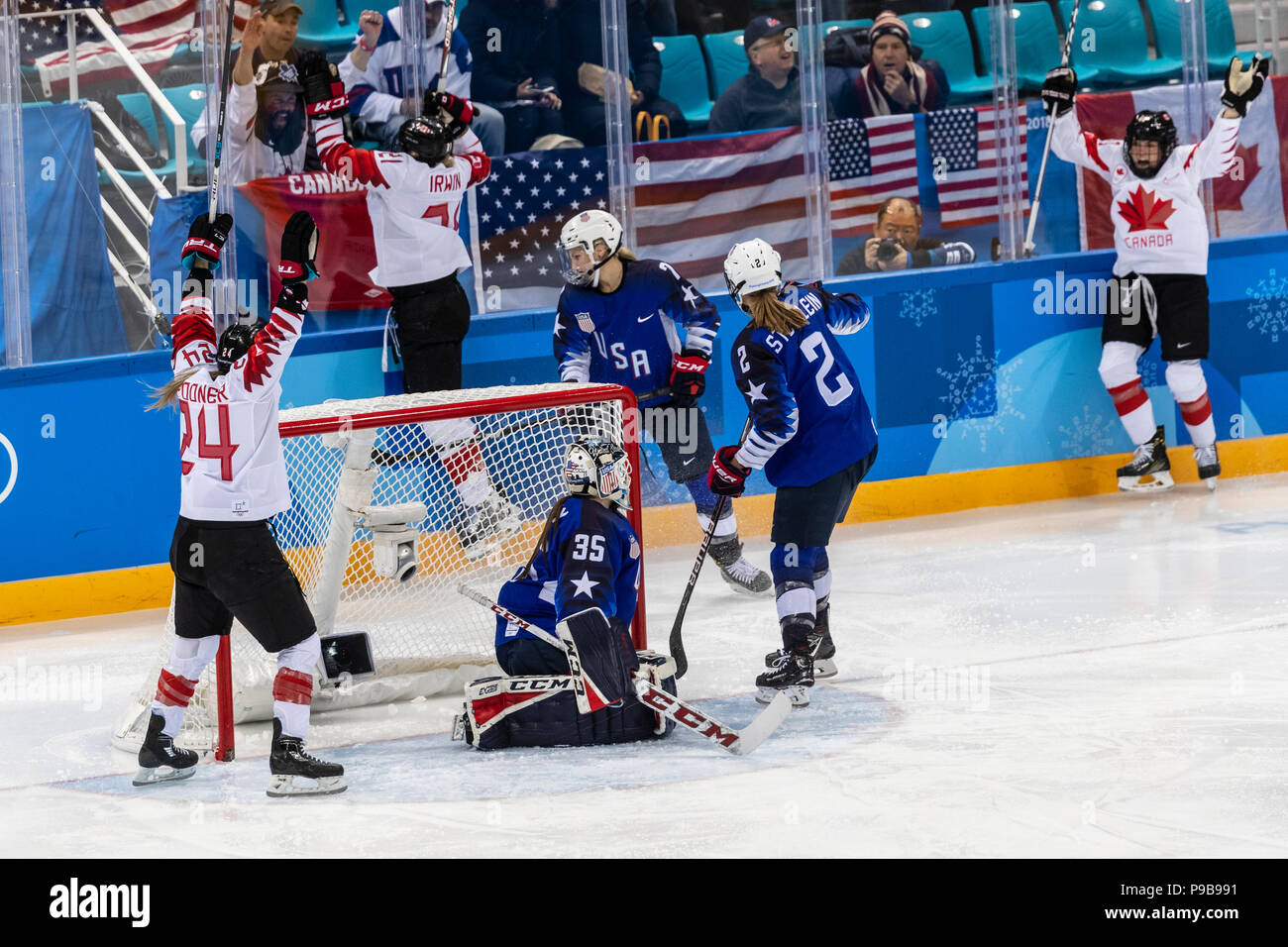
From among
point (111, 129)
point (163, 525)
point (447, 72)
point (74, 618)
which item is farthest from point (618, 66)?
point (74, 618)

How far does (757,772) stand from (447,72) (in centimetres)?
385

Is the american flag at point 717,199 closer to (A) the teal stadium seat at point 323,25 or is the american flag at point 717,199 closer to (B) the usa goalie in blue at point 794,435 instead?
(A) the teal stadium seat at point 323,25

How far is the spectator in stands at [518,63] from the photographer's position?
7.11 meters

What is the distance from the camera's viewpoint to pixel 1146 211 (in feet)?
25.5

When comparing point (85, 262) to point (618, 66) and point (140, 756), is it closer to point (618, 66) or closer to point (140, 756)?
point (618, 66)

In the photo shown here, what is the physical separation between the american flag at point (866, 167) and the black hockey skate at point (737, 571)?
1.91m

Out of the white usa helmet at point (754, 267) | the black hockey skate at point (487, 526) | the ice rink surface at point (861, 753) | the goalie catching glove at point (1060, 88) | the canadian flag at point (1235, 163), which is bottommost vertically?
the ice rink surface at point (861, 753)

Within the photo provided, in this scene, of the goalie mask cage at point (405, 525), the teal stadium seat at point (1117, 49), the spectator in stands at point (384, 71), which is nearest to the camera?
the goalie mask cage at point (405, 525)

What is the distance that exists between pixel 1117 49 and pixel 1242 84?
874 mm

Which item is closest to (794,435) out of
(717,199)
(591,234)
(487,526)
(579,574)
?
(579,574)

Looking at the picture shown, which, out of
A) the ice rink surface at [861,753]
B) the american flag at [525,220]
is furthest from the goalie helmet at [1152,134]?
the american flag at [525,220]

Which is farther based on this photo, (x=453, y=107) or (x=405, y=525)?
(x=453, y=107)

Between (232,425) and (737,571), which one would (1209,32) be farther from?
(232,425)

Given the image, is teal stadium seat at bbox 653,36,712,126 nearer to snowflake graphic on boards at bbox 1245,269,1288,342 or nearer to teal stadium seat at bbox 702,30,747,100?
teal stadium seat at bbox 702,30,747,100
